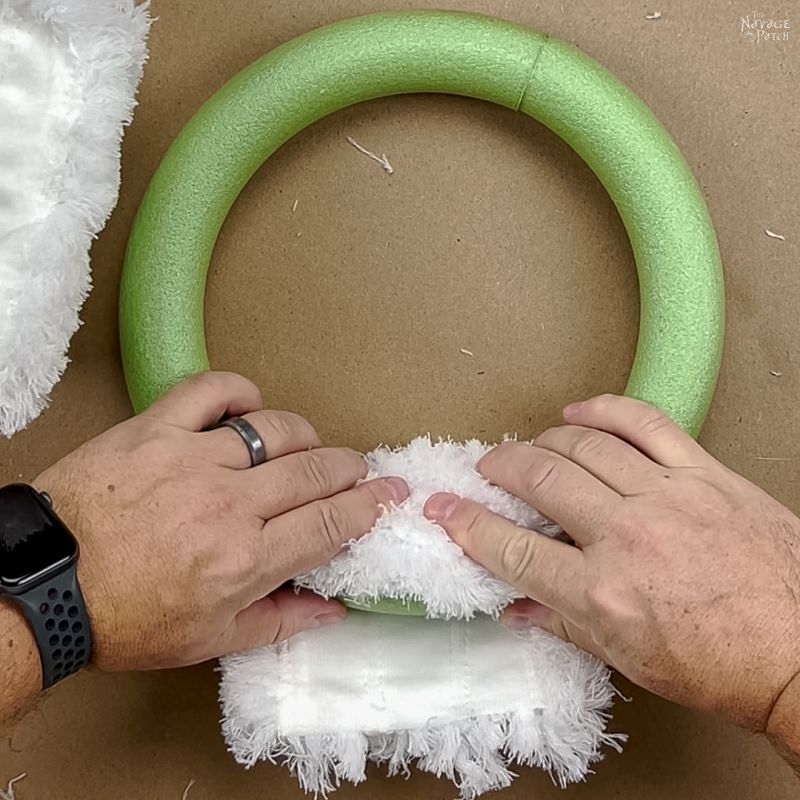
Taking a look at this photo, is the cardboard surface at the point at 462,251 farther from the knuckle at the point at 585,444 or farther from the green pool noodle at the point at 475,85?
the knuckle at the point at 585,444

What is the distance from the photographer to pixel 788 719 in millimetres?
709

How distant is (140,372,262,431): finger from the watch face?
12 cm

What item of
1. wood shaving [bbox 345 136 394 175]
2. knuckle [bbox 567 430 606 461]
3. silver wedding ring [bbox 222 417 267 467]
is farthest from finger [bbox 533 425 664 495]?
wood shaving [bbox 345 136 394 175]

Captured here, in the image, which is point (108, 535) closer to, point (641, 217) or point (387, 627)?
point (387, 627)

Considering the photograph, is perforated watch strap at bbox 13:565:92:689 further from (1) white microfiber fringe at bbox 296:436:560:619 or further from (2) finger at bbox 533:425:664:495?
(2) finger at bbox 533:425:664:495

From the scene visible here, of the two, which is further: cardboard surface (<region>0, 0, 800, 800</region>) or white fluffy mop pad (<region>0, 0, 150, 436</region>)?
cardboard surface (<region>0, 0, 800, 800</region>)

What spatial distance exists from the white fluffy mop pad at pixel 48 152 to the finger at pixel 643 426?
42 centimetres

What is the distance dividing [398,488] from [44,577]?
0.30m

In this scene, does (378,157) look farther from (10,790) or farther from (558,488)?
(10,790)

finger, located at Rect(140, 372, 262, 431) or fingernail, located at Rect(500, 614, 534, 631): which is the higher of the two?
finger, located at Rect(140, 372, 262, 431)

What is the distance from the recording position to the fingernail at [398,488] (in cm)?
84

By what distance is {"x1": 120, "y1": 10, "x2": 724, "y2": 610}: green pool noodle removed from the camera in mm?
901
